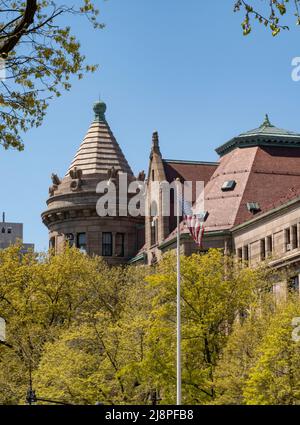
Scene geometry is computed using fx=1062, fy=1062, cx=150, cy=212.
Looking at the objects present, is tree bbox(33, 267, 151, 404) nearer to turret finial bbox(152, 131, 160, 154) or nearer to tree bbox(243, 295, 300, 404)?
tree bbox(243, 295, 300, 404)

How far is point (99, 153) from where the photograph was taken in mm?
107625

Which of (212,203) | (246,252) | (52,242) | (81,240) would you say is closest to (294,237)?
(246,252)

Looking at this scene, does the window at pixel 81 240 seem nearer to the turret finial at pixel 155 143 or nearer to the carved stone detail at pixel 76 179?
the carved stone detail at pixel 76 179

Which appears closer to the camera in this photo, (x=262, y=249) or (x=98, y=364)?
(x=98, y=364)

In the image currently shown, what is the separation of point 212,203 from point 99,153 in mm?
25721

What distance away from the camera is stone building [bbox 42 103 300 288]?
7369cm

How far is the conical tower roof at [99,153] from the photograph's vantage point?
107 metres

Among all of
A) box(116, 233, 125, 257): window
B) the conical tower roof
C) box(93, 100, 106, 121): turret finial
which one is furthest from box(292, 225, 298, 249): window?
box(93, 100, 106, 121): turret finial

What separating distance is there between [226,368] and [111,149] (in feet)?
193

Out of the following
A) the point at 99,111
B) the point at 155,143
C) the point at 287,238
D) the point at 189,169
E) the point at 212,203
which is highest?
the point at 99,111

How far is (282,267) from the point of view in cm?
6956

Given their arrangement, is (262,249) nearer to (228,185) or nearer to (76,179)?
(228,185)

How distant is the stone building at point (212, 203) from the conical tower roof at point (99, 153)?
Answer: 0.10 m
